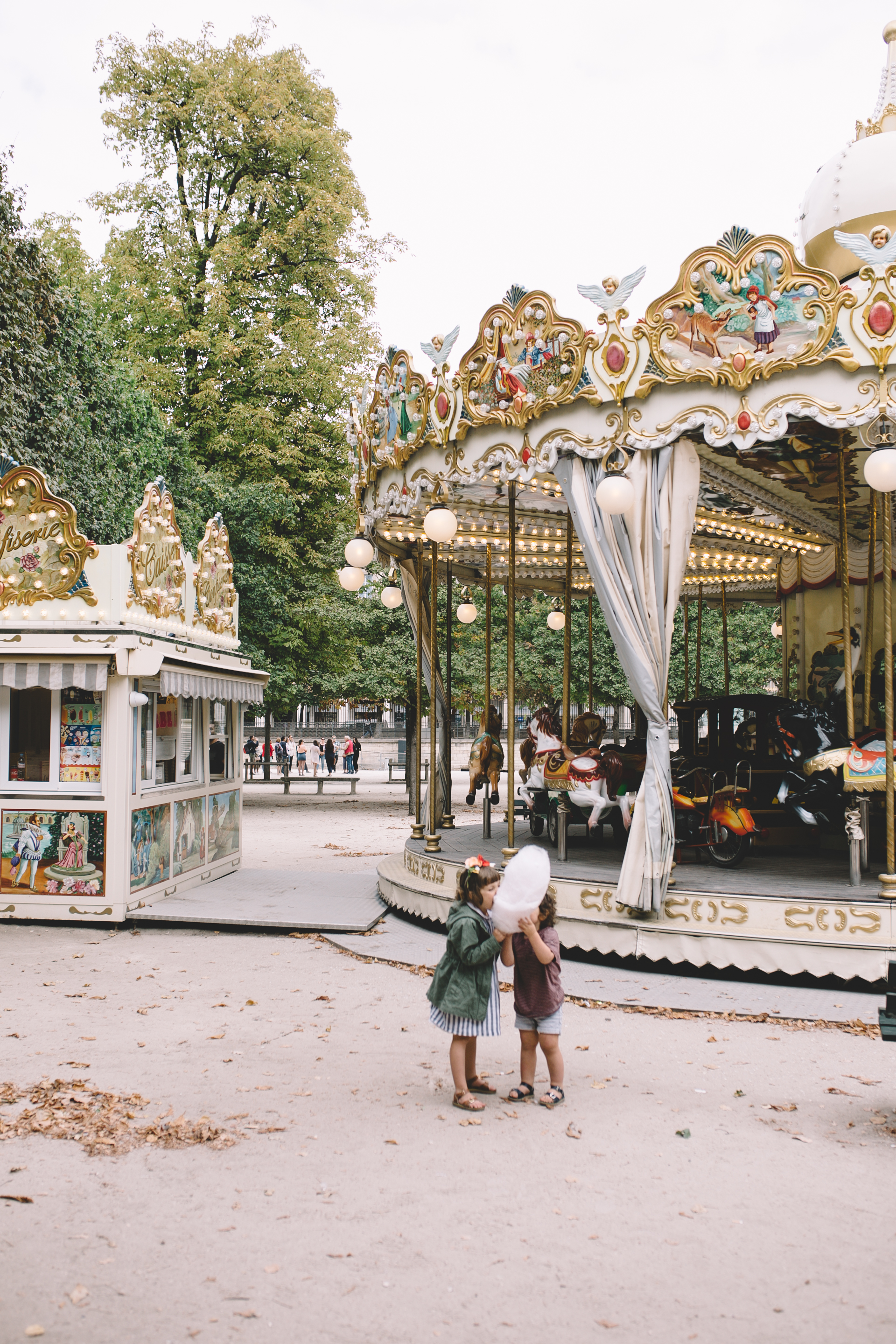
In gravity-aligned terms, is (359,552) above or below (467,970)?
above

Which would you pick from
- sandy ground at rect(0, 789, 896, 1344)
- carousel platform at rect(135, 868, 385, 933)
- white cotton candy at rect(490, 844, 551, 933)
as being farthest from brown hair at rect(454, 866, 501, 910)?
carousel platform at rect(135, 868, 385, 933)

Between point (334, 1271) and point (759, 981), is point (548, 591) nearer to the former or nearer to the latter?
point (759, 981)

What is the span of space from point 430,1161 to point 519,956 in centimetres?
118

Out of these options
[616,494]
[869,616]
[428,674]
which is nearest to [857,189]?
Answer: [869,616]

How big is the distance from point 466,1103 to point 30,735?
7280mm

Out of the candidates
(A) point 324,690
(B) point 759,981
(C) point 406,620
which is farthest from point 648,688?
(A) point 324,690

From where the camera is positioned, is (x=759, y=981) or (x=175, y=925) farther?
(x=175, y=925)

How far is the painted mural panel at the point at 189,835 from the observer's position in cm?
1185

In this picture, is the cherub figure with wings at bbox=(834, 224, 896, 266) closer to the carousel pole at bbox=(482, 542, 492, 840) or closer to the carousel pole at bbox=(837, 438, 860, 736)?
the carousel pole at bbox=(837, 438, 860, 736)

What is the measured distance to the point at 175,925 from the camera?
416 inches

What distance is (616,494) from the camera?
7.98 m

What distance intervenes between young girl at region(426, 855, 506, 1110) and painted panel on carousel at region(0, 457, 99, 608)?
671 cm

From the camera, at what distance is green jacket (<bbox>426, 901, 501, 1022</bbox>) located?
5.27 m

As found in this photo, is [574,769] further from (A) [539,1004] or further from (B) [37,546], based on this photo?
(B) [37,546]
